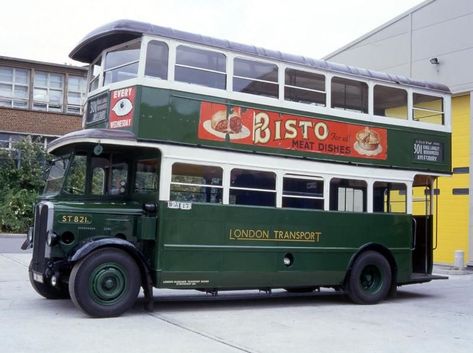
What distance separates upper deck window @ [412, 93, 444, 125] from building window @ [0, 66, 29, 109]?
26.2 metres

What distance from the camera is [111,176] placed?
1009 centimetres

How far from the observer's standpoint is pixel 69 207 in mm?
8984

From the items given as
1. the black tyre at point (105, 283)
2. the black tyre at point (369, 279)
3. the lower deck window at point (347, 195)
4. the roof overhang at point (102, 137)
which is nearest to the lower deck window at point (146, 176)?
the roof overhang at point (102, 137)

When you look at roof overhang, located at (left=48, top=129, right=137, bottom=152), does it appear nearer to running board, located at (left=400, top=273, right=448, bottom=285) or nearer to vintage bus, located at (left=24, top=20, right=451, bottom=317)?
→ vintage bus, located at (left=24, top=20, right=451, bottom=317)

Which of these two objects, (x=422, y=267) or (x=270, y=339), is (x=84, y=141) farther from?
(x=422, y=267)

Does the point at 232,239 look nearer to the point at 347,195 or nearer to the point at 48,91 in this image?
the point at 347,195

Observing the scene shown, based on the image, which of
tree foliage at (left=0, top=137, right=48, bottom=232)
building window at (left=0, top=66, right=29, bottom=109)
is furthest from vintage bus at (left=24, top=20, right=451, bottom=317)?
building window at (left=0, top=66, right=29, bottom=109)

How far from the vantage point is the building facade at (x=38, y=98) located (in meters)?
33.3

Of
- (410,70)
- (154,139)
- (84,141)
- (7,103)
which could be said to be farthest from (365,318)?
(7,103)

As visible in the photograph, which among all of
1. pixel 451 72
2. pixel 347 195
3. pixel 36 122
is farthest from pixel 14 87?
pixel 347 195

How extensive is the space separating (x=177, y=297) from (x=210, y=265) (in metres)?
1.90

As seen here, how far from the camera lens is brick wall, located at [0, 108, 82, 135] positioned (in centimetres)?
3309

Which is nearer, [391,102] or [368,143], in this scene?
[368,143]

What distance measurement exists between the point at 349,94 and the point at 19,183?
18000 mm
